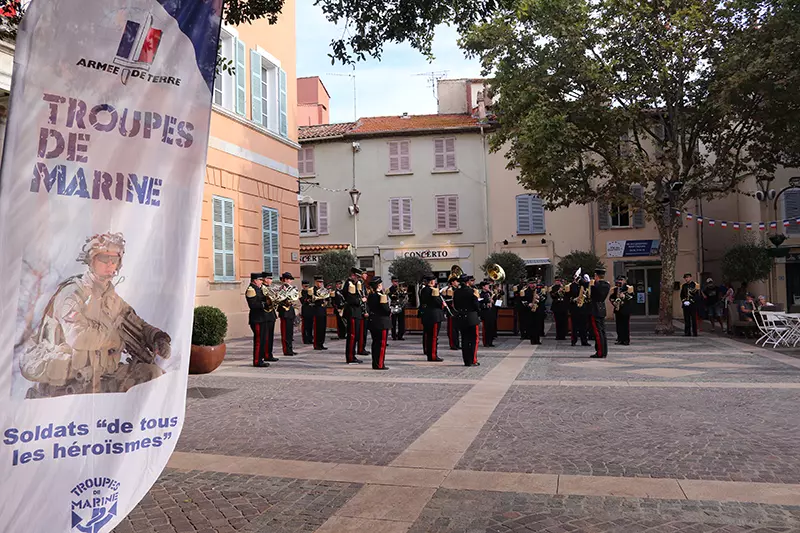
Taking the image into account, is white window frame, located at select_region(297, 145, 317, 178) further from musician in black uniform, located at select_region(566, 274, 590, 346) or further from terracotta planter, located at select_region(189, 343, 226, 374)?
terracotta planter, located at select_region(189, 343, 226, 374)

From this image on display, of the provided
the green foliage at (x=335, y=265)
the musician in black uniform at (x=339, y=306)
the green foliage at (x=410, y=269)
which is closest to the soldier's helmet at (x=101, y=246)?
the musician in black uniform at (x=339, y=306)

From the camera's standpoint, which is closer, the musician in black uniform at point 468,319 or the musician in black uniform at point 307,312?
the musician in black uniform at point 468,319

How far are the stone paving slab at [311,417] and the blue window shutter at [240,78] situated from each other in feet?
33.1

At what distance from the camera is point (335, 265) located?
101ft

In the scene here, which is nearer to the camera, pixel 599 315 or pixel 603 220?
pixel 599 315

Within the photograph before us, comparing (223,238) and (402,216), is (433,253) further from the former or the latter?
(223,238)

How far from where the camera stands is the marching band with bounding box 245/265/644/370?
12602 millimetres

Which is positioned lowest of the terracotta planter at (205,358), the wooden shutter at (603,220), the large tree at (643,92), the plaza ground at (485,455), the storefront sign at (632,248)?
the plaza ground at (485,455)

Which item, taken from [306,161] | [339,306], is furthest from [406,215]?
[339,306]

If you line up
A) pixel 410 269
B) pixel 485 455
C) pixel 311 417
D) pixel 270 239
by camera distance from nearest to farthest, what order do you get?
1. pixel 485 455
2. pixel 311 417
3. pixel 270 239
4. pixel 410 269

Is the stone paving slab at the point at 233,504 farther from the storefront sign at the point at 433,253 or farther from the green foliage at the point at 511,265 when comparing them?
the storefront sign at the point at 433,253

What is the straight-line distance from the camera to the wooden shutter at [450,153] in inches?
1312

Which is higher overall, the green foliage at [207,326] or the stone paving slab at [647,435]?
the green foliage at [207,326]

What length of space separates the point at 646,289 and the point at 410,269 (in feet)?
34.7
